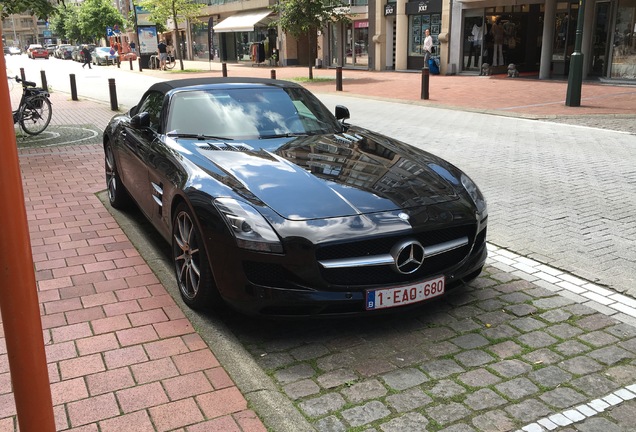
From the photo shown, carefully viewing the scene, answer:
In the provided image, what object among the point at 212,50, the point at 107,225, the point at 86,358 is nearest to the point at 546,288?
the point at 86,358

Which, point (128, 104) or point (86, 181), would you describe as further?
point (128, 104)

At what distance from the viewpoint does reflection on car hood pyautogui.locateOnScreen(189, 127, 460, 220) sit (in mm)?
3658

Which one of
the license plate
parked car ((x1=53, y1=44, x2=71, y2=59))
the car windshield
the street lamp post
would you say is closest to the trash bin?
parked car ((x1=53, y1=44, x2=71, y2=59))

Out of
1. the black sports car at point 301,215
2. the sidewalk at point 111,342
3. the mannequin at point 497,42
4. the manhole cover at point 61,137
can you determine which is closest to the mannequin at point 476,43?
the mannequin at point 497,42

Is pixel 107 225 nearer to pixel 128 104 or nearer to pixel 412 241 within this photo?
pixel 412 241

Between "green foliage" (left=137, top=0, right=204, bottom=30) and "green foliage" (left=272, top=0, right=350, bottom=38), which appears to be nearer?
"green foliage" (left=272, top=0, right=350, bottom=38)

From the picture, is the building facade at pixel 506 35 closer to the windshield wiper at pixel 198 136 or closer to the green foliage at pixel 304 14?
the green foliage at pixel 304 14

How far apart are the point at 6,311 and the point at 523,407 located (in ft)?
7.68

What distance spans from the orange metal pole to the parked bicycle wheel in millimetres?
11140

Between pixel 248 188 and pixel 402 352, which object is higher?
pixel 248 188

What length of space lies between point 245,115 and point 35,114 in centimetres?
853

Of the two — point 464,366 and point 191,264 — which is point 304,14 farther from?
point 464,366

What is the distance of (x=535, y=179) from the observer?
7898 mm

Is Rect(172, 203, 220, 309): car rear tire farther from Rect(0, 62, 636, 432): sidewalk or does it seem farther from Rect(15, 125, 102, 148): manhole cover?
Rect(15, 125, 102, 148): manhole cover
